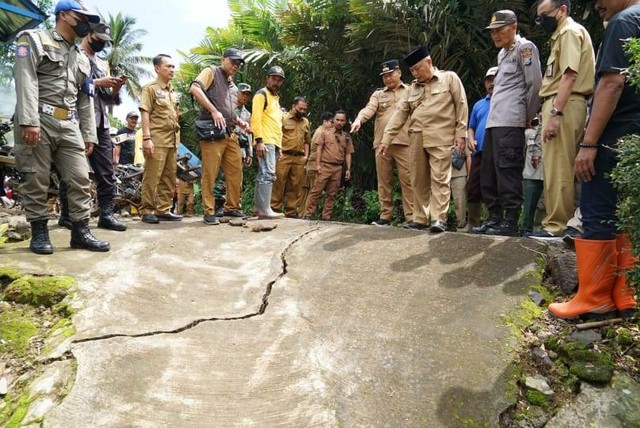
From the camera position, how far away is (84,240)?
11.3 ft

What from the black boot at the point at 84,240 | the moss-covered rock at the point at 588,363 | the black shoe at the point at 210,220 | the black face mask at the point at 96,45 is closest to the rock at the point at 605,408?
the moss-covered rock at the point at 588,363

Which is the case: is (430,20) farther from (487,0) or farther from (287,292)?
(287,292)

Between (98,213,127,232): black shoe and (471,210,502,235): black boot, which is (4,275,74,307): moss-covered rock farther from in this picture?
(471,210,502,235): black boot

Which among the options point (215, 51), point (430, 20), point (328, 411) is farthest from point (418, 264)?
point (215, 51)

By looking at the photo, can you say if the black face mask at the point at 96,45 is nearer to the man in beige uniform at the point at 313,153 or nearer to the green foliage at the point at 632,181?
the man in beige uniform at the point at 313,153

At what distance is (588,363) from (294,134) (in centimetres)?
502

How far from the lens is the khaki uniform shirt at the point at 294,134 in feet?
21.1

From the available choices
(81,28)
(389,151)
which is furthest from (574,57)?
(81,28)

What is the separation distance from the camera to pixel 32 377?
198 cm

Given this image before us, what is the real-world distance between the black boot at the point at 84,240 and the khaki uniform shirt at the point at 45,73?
73 cm

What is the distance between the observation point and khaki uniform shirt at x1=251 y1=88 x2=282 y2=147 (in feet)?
17.1

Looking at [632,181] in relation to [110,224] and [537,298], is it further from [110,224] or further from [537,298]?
[110,224]

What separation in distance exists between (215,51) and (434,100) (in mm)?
8005

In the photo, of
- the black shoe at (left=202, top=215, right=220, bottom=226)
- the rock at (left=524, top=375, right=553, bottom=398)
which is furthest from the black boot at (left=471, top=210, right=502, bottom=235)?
the black shoe at (left=202, top=215, right=220, bottom=226)
